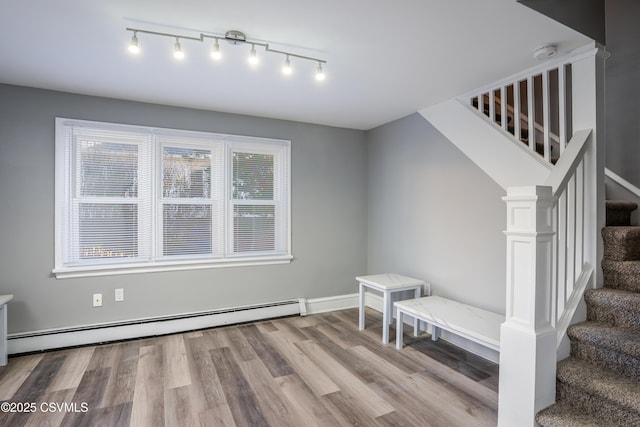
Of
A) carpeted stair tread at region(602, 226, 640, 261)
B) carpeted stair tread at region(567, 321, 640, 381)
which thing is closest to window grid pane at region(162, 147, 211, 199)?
carpeted stair tread at region(567, 321, 640, 381)

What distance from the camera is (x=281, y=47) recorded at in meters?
2.19

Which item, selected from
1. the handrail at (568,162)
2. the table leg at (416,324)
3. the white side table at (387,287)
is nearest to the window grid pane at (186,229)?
the white side table at (387,287)

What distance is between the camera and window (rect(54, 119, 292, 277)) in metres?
3.04

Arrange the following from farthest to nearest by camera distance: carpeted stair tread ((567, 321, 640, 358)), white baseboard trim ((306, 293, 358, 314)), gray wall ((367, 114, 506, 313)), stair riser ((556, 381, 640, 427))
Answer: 1. white baseboard trim ((306, 293, 358, 314))
2. gray wall ((367, 114, 506, 313))
3. carpeted stair tread ((567, 321, 640, 358))
4. stair riser ((556, 381, 640, 427))

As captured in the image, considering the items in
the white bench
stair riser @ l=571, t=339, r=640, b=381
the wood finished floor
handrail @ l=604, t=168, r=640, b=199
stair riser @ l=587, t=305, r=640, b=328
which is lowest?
the wood finished floor

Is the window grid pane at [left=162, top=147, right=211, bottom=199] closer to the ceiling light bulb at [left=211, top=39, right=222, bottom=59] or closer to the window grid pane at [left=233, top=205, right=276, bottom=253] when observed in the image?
the window grid pane at [left=233, top=205, right=276, bottom=253]

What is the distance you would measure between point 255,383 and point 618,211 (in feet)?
9.81

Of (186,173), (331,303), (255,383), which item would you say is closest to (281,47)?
(186,173)

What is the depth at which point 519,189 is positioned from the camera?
5.64 ft

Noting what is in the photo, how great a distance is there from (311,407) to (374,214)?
8.61ft

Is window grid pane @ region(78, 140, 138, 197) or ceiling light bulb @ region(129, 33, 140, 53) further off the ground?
ceiling light bulb @ region(129, 33, 140, 53)

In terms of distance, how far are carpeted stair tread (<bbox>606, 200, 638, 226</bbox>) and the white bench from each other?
1089mm

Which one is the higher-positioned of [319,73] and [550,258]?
[319,73]

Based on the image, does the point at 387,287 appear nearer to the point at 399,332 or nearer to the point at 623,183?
the point at 399,332
